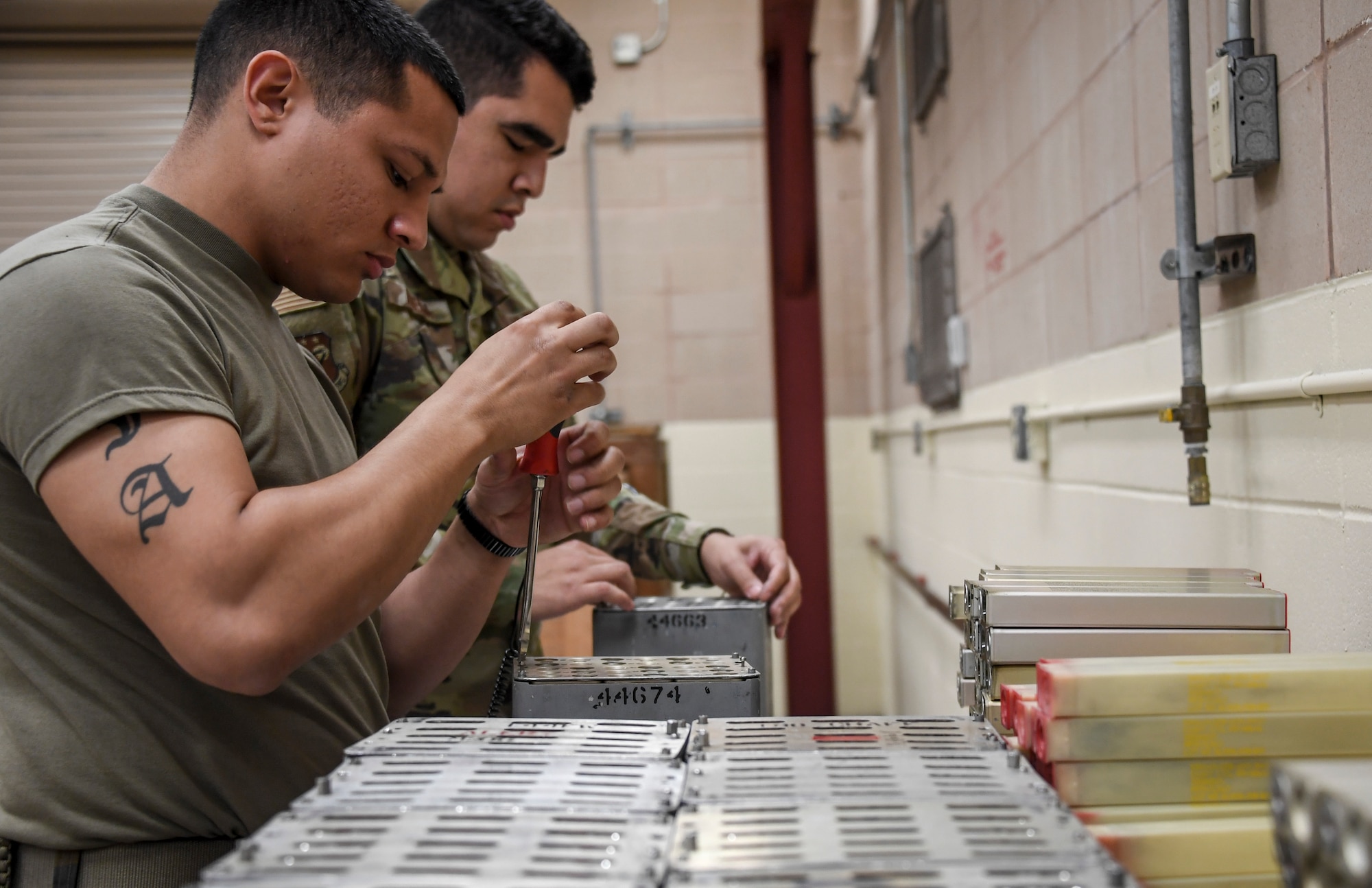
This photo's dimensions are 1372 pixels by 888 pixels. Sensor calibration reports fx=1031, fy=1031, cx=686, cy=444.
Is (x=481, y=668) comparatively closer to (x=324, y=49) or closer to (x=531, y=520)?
(x=531, y=520)

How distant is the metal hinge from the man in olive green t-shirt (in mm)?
746

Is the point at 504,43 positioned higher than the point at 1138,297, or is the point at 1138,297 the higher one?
the point at 504,43

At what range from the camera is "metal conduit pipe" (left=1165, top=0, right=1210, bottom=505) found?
3.97 ft

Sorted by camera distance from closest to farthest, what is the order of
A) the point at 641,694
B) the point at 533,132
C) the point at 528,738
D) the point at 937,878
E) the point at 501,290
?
the point at 937,878
the point at 528,738
the point at 641,694
the point at 533,132
the point at 501,290

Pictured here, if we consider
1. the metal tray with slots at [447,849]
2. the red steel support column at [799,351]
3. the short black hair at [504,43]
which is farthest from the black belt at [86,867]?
the red steel support column at [799,351]

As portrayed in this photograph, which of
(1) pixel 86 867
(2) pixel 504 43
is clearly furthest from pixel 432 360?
(1) pixel 86 867

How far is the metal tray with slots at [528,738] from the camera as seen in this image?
0.67 metres

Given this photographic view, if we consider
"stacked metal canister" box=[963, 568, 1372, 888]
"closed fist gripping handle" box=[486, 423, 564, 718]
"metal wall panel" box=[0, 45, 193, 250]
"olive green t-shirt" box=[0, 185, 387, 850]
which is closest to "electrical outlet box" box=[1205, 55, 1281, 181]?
"stacked metal canister" box=[963, 568, 1372, 888]

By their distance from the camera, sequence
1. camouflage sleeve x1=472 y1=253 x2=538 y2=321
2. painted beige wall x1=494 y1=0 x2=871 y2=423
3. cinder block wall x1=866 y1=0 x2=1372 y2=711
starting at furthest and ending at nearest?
painted beige wall x1=494 y1=0 x2=871 y2=423, camouflage sleeve x1=472 y1=253 x2=538 y2=321, cinder block wall x1=866 y1=0 x2=1372 y2=711

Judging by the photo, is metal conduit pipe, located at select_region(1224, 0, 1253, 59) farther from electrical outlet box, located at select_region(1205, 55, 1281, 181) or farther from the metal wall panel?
the metal wall panel

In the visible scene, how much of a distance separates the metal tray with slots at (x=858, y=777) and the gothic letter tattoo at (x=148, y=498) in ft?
1.27

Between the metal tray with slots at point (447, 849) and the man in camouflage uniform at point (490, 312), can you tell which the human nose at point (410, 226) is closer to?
the man in camouflage uniform at point (490, 312)

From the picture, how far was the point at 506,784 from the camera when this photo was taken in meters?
0.61

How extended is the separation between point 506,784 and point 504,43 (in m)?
1.32
